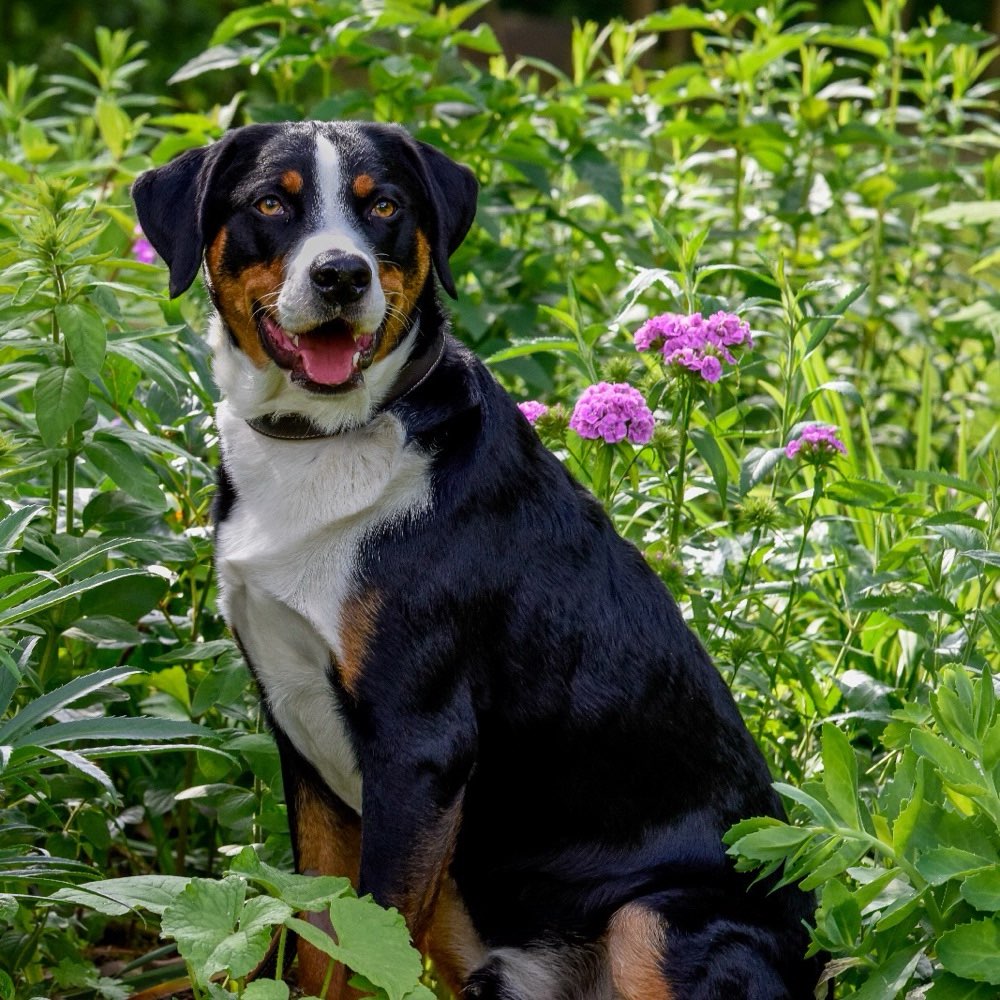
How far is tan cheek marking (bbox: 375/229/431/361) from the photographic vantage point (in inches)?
117

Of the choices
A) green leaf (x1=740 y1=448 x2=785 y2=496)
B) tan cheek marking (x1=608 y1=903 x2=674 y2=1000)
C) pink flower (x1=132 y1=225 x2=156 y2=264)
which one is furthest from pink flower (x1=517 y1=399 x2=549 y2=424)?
pink flower (x1=132 y1=225 x2=156 y2=264)

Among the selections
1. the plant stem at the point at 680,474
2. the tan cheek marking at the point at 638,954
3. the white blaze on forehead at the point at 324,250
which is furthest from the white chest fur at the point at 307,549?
the plant stem at the point at 680,474

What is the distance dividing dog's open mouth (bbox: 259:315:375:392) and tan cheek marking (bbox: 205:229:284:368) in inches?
1.5

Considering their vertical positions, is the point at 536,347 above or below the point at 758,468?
above

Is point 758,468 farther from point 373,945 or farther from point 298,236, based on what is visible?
point 373,945

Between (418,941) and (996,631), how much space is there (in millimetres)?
1267

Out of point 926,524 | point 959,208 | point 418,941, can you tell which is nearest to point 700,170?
point 959,208

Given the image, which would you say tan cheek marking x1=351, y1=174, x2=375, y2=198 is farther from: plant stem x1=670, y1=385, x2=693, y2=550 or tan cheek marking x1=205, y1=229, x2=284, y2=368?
plant stem x1=670, y1=385, x2=693, y2=550

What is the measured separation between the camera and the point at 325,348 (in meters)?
2.95

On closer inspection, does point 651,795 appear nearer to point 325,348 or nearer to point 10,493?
point 325,348

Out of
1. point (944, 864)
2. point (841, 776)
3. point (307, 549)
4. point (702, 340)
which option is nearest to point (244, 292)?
point (307, 549)

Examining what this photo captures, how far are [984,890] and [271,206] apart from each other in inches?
68.0

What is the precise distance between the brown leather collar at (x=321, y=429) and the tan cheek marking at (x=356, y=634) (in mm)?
Result: 351

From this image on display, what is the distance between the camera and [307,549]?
2.87 m
